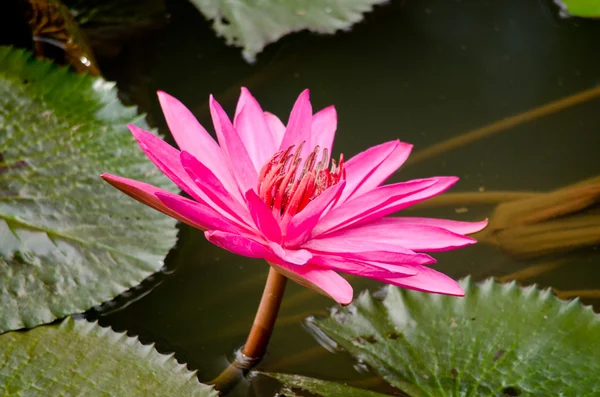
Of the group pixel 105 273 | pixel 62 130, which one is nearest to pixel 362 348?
pixel 105 273

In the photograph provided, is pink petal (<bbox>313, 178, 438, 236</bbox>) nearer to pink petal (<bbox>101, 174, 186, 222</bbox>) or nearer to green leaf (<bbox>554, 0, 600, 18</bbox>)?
pink petal (<bbox>101, 174, 186, 222</bbox>)

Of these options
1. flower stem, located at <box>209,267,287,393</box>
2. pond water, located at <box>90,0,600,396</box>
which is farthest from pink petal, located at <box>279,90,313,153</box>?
pond water, located at <box>90,0,600,396</box>

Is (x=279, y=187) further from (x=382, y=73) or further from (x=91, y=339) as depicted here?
(x=382, y=73)

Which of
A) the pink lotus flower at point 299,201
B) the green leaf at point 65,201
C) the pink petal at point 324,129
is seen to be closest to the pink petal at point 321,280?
the pink lotus flower at point 299,201

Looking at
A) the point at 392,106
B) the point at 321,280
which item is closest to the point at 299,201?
the point at 321,280

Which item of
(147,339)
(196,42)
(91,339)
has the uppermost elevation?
(196,42)

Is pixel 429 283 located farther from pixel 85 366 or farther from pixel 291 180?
pixel 85 366
